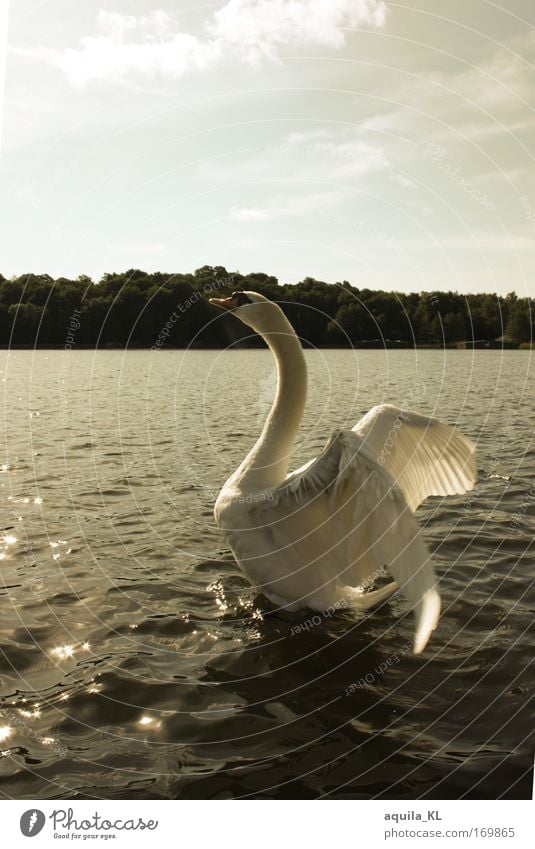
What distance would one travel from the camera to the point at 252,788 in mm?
3656

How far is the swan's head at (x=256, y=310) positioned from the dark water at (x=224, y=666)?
2409 mm

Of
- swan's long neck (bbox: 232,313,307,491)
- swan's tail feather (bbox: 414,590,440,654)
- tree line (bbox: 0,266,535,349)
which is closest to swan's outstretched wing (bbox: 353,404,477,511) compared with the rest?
swan's long neck (bbox: 232,313,307,491)

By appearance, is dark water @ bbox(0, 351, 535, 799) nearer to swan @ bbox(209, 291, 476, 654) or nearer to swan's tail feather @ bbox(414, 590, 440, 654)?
swan @ bbox(209, 291, 476, 654)

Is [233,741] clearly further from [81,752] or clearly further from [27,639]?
[27,639]

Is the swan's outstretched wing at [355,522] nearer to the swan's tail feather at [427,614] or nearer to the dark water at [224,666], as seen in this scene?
the swan's tail feather at [427,614]

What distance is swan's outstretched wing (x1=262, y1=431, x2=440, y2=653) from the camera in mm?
3486

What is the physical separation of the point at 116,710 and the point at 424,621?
84.8 inches

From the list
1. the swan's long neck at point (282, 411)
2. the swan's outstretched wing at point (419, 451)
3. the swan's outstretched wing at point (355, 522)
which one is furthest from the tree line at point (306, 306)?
the swan's outstretched wing at point (355, 522)

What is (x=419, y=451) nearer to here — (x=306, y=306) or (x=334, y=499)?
(x=334, y=499)

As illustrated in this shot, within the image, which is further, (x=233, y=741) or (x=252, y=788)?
(x=233, y=741)
